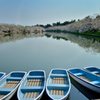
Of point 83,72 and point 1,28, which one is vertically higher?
point 1,28

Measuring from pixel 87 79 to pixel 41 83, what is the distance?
375 centimetres

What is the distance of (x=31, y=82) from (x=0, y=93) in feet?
7.13

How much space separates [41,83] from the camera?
740cm

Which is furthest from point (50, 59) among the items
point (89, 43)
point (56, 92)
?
point (89, 43)

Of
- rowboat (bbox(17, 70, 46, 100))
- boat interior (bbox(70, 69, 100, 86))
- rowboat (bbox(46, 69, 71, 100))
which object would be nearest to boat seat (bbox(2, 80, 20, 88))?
rowboat (bbox(17, 70, 46, 100))

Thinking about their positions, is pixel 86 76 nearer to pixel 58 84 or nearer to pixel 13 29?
pixel 58 84

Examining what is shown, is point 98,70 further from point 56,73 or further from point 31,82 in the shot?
point 31,82

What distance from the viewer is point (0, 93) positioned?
621cm

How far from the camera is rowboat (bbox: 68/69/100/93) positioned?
21.3 feet

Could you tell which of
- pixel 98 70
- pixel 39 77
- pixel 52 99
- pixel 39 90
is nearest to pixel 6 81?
pixel 39 77

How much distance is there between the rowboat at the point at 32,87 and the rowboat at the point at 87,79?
265 cm

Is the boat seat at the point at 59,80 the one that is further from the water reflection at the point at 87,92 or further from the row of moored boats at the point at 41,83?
the water reflection at the point at 87,92

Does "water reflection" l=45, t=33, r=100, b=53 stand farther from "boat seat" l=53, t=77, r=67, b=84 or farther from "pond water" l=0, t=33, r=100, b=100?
"boat seat" l=53, t=77, r=67, b=84

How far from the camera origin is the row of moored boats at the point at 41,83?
6000 mm
